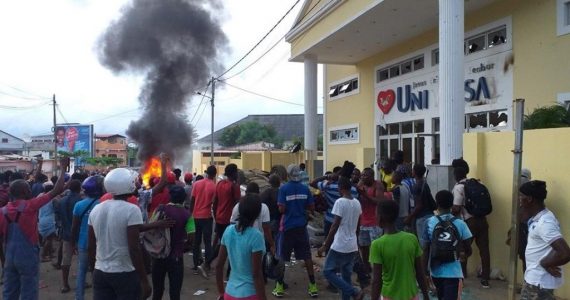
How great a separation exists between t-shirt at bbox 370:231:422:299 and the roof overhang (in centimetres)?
939

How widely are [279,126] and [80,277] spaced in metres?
77.9

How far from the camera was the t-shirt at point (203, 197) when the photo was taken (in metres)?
7.46

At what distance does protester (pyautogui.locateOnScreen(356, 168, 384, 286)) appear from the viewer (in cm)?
620

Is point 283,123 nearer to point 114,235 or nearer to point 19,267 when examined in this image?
point 19,267

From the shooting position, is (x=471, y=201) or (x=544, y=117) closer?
(x=471, y=201)

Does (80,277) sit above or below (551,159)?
below

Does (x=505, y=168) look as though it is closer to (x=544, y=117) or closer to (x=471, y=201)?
(x=471, y=201)

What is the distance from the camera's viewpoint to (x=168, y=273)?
4.77 metres

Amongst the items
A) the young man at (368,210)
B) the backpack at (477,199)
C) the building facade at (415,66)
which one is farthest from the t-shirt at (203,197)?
the building facade at (415,66)

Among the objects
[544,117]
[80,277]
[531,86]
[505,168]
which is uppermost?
[531,86]

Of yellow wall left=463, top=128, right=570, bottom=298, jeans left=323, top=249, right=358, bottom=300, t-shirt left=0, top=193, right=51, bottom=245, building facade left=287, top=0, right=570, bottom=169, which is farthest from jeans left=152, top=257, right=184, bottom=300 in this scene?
building facade left=287, top=0, right=570, bottom=169

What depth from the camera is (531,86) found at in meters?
10.8

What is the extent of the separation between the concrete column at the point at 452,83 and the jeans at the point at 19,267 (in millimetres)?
7898

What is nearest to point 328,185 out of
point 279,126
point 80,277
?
point 80,277
